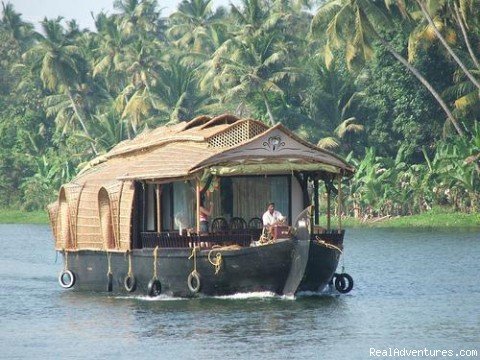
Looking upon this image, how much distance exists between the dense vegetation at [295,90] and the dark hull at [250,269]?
16.6 meters

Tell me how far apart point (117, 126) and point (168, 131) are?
27208mm

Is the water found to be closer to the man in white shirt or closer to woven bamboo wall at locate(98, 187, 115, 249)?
woven bamboo wall at locate(98, 187, 115, 249)

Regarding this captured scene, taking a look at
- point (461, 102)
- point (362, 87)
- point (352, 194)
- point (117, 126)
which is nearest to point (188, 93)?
point (117, 126)

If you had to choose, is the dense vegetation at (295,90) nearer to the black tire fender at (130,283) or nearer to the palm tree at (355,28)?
the palm tree at (355,28)

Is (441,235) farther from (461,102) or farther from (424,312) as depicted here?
(424,312)

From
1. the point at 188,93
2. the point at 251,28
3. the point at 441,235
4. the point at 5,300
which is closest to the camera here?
the point at 5,300

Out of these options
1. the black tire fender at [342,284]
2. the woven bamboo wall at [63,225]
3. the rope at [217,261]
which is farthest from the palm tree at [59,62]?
the rope at [217,261]

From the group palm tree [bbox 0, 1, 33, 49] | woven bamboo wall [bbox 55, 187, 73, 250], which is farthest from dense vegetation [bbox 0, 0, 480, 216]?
woven bamboo wall [bbox 55, 187, 73, 250]

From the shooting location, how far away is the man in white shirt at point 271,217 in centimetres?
2126

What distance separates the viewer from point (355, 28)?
1512 inches

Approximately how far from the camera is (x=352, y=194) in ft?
139

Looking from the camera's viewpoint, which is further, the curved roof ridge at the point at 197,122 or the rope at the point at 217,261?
the curved roof ridge at the point at 197,122

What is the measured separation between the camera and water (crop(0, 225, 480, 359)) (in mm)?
17328

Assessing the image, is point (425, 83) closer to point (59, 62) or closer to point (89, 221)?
point (89, 221)
